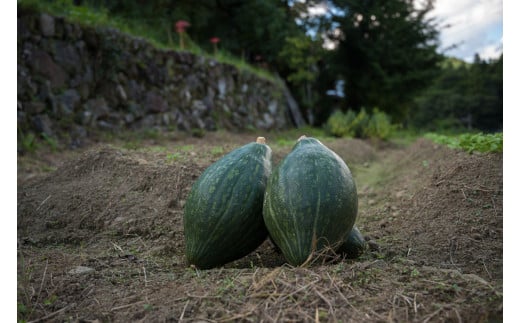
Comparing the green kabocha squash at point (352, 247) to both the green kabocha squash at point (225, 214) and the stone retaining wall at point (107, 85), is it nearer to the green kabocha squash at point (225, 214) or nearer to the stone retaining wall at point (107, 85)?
the green kabocha squash at point (225, 214)

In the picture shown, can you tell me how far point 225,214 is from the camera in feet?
6.75

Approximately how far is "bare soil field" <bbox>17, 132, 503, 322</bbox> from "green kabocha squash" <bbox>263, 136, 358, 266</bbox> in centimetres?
10

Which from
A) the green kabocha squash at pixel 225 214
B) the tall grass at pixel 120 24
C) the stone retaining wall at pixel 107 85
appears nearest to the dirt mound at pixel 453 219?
the green kabocha squash at pixel 225 214

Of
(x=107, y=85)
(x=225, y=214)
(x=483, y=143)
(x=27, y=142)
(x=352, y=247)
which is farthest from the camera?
(x=107, y=85)

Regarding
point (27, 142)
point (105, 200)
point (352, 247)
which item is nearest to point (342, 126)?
point (27, 142)

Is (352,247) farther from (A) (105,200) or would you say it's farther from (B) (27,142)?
(B) (27,142)

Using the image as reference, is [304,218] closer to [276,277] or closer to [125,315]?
[276,277]

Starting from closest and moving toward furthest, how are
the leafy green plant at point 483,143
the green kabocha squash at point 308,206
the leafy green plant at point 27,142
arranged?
the green kabocha squash at point 308,206 → the leafy green plant at point 483,143 → the leafy green plant at point 27,142

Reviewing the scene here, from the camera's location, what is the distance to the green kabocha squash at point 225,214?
6.79 feet

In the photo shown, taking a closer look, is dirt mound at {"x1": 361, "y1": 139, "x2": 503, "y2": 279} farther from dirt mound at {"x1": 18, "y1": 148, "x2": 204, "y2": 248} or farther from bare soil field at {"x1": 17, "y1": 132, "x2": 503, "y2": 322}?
dirt mound at {"x1": 18, "y1": 148, "x2": 204, "y2": 248}

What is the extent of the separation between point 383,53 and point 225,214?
38.9 feet

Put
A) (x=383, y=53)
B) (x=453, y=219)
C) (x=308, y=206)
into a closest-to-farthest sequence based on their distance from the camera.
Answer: (x=308, y=206)
(x=453, y=219)
(x=383, y=53)

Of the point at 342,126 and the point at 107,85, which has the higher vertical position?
the point at 107,85

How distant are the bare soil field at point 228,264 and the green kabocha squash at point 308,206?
0.10 meters
